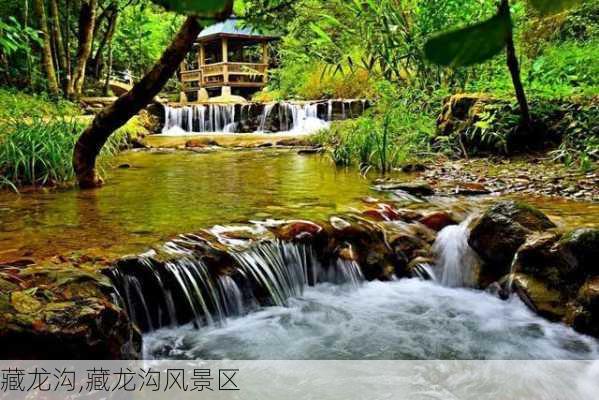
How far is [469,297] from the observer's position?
12.5ft

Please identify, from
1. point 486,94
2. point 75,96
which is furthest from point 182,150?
point 486,94

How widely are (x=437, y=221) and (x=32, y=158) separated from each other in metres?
4.73

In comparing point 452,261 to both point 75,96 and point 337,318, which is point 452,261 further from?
point 75,96

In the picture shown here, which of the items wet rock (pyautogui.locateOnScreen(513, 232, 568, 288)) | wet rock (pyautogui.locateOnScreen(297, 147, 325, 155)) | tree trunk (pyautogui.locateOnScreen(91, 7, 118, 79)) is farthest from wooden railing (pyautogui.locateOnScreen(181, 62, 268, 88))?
wet rock (pyautogui.locateOnScreen(513, 232, 568, 288))

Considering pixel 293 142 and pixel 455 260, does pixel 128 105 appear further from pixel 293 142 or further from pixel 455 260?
pixel 293 142

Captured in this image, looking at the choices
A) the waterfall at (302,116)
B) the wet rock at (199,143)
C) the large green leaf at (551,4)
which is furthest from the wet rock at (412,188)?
the waterfall at (302,116)

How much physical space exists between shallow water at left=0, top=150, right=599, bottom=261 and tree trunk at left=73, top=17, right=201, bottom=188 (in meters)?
0.30

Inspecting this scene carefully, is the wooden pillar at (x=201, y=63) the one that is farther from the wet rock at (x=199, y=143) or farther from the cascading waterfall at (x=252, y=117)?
the wet rock at (x=199, y=143)

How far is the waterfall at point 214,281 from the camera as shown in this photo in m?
3.31

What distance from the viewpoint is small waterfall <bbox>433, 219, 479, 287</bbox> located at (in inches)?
157

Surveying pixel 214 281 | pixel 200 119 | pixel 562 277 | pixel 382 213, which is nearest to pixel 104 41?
pixel 200 119

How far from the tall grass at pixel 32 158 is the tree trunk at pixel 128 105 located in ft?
1.46

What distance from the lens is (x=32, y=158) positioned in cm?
609

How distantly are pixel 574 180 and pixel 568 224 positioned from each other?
178 centimetres
